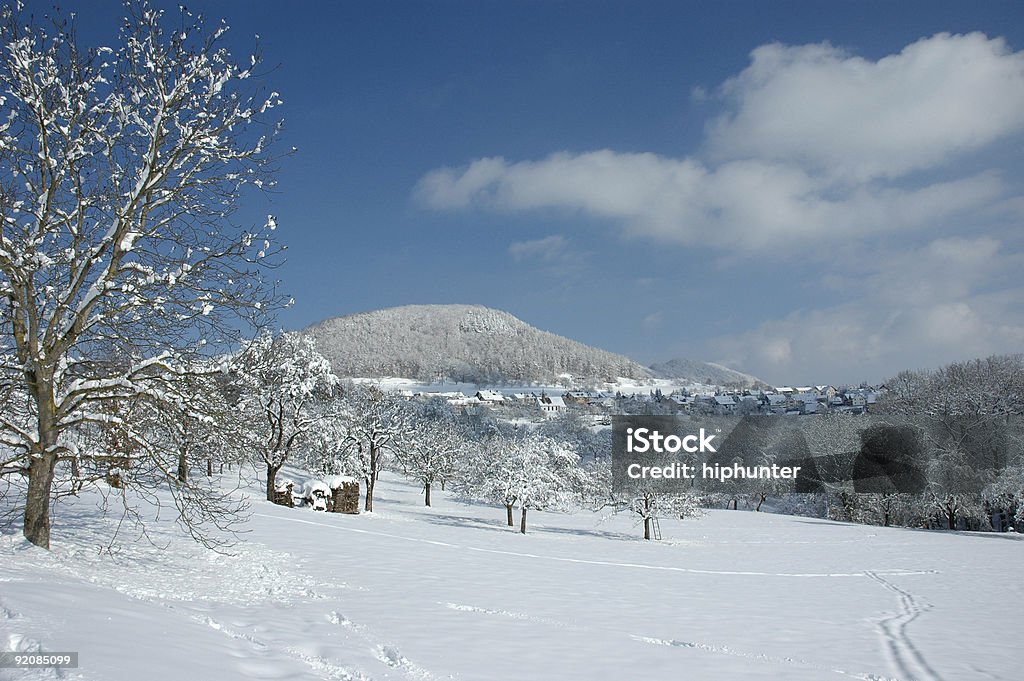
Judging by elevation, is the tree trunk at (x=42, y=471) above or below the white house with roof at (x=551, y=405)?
below

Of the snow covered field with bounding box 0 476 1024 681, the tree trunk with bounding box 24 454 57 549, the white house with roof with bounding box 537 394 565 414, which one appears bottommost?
the snow covered field with bounding box 0 476 1024 681

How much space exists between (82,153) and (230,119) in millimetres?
2196

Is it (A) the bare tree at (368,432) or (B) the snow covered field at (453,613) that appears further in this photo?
(A) the bare tree at (368,432)

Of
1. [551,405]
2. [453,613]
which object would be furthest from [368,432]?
[551,405]

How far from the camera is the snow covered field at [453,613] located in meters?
5.70

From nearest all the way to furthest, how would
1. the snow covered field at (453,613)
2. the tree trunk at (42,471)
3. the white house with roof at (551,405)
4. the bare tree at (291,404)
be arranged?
the snow covered field at (453,613)
the tree trunk at (42,471)
the bare tree at (291,404)
the white house with roof at (551,405)

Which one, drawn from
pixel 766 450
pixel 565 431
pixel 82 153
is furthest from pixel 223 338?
pixel 565 431

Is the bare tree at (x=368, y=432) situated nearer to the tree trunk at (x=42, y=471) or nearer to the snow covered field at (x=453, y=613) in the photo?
the snow covered field at (x=453, y=613)

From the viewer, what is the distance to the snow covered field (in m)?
5.70

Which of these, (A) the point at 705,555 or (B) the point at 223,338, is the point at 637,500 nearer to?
(A) the point at 705,555

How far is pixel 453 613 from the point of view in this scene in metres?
10.2

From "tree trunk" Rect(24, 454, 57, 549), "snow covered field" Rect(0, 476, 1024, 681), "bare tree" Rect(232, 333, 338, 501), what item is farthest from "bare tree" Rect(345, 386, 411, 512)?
"tree trunk" Rect(24, 454, 57, 549)

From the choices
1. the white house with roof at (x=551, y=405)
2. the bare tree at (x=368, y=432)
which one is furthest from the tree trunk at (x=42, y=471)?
the white house with roof at (x=551, y=405)

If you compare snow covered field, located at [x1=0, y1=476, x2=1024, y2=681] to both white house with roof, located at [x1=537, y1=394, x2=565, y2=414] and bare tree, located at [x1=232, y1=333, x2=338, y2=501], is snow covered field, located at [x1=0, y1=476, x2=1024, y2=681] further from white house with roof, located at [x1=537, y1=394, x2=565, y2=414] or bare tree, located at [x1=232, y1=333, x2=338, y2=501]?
white house with roof, located at [x1=537, y1=394, x2=565, y2=414]
